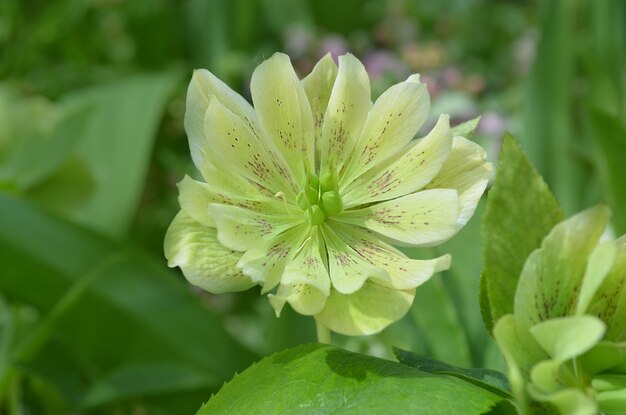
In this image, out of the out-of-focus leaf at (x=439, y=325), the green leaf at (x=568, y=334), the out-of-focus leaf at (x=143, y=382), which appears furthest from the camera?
the out-of-focus leaf at (x=143, y=382)

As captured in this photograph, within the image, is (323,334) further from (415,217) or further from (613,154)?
A: (613,154)

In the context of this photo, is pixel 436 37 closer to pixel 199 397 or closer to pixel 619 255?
pixel 199 397

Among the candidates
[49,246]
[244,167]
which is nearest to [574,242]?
[244,167]

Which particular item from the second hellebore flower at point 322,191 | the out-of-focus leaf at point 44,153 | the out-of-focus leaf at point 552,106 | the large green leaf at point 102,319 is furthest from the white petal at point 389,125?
the out-of-focus leaf at point 552,106

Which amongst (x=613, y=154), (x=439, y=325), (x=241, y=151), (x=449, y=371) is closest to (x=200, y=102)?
(x=241, y=151)

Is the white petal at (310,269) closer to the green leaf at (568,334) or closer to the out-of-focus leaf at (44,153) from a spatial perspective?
the green leaf at (568,334)

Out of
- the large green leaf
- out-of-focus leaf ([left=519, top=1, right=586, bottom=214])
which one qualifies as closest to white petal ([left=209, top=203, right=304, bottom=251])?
the large green leaf
